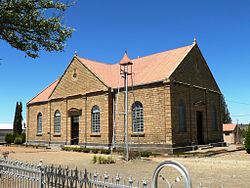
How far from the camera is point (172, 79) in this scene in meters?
23.7

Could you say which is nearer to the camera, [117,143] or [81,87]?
[117,143]

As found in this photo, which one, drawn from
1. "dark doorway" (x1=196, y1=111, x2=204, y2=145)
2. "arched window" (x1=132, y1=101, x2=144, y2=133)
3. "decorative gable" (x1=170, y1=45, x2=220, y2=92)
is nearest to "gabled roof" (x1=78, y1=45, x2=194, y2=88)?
"decorative gable" (x1=170, y1=45, x2=220, y2=92)

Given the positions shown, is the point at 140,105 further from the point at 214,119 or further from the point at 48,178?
the point at 48,178

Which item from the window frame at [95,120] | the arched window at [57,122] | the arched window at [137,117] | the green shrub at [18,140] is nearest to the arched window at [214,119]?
the arched window at [137,117]

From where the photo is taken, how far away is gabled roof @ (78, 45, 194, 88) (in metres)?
25.5

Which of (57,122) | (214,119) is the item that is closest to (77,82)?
(57,122)

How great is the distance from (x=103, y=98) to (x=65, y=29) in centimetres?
1800

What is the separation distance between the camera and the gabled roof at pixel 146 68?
2547 cm

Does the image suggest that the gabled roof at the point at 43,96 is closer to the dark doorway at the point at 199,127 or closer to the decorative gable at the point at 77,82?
the decorative gable at the point at 77,82

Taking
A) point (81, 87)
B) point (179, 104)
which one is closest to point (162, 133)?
point (179, 104)

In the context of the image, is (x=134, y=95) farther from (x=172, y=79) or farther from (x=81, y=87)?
(x=81, y=87)

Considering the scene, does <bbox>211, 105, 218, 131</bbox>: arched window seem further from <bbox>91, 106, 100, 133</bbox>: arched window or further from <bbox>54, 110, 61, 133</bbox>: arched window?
<bbox>54, 110, 61, 133</bbox>: arched window

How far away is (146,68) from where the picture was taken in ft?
94.2

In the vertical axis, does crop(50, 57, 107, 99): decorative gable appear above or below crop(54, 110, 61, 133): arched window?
above
